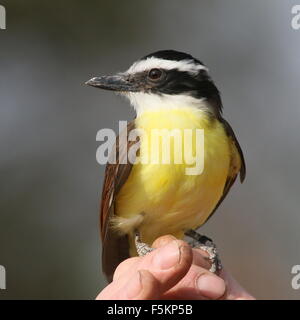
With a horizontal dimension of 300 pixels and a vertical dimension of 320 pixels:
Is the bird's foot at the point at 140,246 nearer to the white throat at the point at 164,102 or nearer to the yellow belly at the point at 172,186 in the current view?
the yellow belly at the point at 172,186

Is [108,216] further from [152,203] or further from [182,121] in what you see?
[182,121]

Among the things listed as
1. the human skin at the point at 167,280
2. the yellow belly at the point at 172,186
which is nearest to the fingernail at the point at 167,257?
the human skin at the point at 167,280

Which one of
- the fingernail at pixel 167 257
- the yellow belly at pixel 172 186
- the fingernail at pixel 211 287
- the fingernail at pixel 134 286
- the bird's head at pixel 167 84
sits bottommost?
→ the fingernail at pixel 211 287

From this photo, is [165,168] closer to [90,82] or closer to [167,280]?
[90,82]

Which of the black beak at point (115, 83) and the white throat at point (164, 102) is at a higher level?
the black beak at point (115, 83)

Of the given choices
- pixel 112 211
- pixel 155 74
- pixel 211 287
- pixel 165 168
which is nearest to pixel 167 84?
pixel 155 74

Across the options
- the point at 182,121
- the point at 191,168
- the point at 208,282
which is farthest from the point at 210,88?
the point at 208,282
